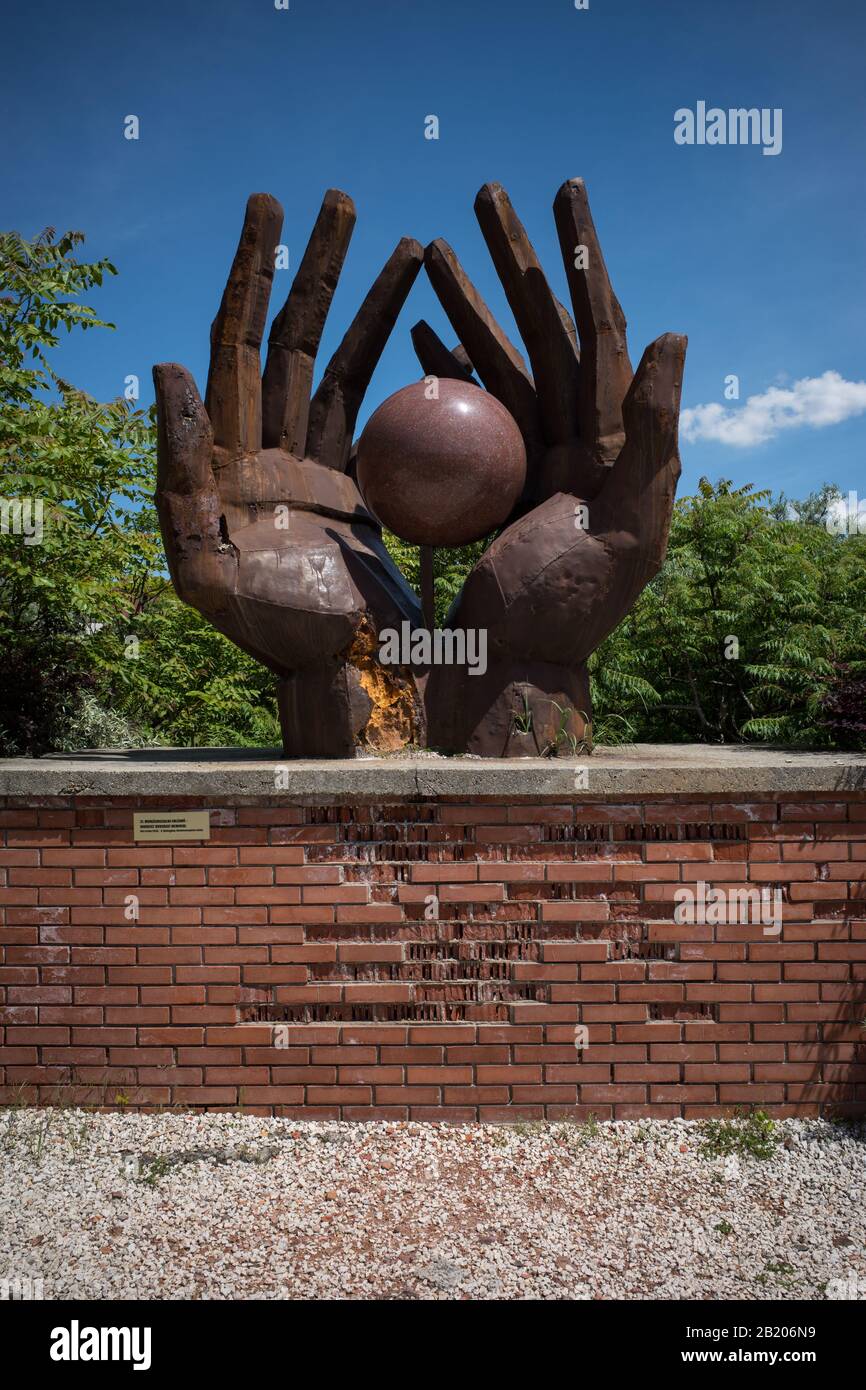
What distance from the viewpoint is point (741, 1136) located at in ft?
12.9

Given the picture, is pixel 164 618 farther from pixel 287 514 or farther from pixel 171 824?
pixel 171 824

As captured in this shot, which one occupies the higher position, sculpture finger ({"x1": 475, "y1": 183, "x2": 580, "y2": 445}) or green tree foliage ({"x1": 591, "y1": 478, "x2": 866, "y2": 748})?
sculpture finger ({"x1": 475, "y1": 183, "x2": 580, "y2": 445})

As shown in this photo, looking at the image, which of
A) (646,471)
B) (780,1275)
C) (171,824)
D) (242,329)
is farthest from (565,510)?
(780,1275)

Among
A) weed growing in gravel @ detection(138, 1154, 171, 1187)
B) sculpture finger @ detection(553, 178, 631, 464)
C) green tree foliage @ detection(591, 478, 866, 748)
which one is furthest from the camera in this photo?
green tree foliage @ detection(591, 478, 866, 748)

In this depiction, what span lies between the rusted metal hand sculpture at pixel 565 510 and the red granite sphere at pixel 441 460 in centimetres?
28

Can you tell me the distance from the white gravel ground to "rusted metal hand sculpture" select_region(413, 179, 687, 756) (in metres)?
2.13

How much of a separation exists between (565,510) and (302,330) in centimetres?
208

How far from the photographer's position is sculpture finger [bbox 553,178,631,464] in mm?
5406

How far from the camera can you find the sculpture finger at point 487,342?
6.01m

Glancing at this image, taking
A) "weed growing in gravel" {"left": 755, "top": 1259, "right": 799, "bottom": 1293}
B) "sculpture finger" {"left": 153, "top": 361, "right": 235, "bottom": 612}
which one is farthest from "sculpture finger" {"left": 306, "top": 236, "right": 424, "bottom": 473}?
"weed growing in gravel" {"left": 755, "top": 1259, "right": 799, "bottom": 1293}
